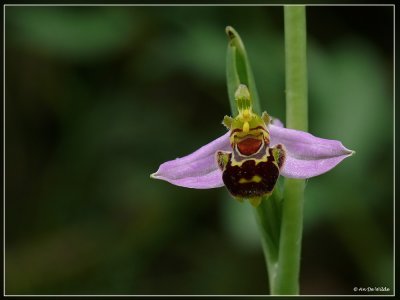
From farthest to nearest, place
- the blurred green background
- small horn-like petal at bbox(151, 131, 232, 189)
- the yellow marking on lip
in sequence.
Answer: the blurred green background
small horn-like petal at bbox(151, 131, 232, 189)
the yellow marking on lip

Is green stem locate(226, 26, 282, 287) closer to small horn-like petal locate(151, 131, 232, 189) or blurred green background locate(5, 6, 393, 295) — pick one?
small horn-like petal locate(151, 131, 232, 189)

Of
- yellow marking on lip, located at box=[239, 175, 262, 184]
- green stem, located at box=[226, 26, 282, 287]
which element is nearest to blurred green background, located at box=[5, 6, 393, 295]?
green stem, located at box=[226, 26, 282, 287]

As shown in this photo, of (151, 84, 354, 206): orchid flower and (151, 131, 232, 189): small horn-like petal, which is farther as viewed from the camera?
(151, 131, 232, 189): small horn-like petal

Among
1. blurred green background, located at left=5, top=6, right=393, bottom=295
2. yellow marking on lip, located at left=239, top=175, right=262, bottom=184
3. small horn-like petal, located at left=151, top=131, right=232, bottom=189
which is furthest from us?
blurred green background, located at left=5, top=6, right=393, bottom=295

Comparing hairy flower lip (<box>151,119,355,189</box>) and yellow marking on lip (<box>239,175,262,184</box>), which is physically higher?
hairy flower lip (<box>151,119,355,189</box>)

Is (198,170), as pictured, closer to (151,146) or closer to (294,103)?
(294,103)

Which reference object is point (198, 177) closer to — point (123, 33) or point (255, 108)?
point (255, 108)
